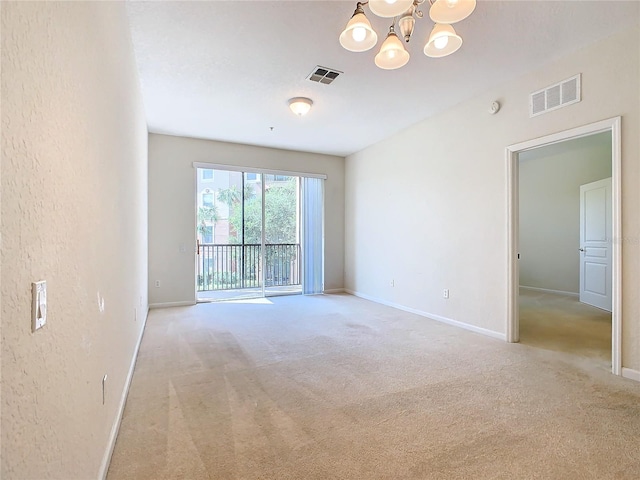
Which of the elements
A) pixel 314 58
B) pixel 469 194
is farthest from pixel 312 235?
pixel 314 58

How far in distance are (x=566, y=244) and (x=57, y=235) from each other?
7903 millimetres

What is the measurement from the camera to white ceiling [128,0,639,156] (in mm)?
2408

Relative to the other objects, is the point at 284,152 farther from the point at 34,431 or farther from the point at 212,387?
the point at 34,431

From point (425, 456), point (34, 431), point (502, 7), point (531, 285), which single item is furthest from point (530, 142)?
point (531, 285)

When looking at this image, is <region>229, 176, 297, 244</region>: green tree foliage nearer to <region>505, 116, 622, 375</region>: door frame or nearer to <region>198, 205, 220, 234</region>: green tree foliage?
<region>198, 205, 220, 234</region>: green tree foliage

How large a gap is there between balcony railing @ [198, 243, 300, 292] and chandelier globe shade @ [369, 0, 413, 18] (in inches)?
198

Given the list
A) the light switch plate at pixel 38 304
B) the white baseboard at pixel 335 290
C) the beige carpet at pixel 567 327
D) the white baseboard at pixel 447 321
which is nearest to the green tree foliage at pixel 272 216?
the white baseboard at pixel 335 290

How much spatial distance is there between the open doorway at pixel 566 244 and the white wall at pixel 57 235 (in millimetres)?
3869

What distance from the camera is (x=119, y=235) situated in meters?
2.17

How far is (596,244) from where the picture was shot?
5371mm

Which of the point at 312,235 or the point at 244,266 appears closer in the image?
the point at 312,235

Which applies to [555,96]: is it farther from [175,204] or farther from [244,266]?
[244,266]

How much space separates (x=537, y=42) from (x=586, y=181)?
460 centimetres

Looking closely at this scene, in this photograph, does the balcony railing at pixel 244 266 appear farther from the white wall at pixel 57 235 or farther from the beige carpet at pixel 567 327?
the white wall at pixel 57 235
